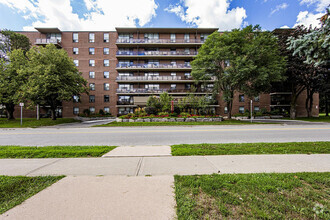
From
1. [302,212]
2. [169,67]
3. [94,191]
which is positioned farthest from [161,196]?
[169,67]

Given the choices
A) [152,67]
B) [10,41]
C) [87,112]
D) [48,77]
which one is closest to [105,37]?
[152,67]

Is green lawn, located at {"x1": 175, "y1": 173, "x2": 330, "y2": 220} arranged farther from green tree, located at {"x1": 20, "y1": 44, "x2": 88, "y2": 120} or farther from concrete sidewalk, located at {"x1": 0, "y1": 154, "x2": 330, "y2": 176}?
green tree, located at {"x1": 20, "y1": 44, "x2": 88, "y2": 120}

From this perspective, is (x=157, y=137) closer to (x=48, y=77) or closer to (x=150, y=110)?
(x=150, y=110)

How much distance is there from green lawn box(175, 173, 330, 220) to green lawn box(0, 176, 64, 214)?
2600 mm

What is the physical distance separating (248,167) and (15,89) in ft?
92.0

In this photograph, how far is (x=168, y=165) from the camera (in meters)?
3.81

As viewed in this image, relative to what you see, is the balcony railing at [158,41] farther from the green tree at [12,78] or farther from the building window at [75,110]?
the building window at [75,110]

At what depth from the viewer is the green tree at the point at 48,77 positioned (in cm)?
1728

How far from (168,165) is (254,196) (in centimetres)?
208

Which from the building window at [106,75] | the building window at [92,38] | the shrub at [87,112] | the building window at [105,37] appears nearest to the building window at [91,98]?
the shrub at [87,112]

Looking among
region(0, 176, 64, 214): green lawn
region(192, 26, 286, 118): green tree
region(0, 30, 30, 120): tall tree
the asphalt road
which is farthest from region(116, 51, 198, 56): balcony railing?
region(0, 176, 64, 214): green lawn

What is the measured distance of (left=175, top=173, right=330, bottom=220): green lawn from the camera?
6.23ft

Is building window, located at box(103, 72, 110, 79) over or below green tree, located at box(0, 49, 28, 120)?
over

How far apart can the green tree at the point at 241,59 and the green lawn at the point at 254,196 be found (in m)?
16.9
